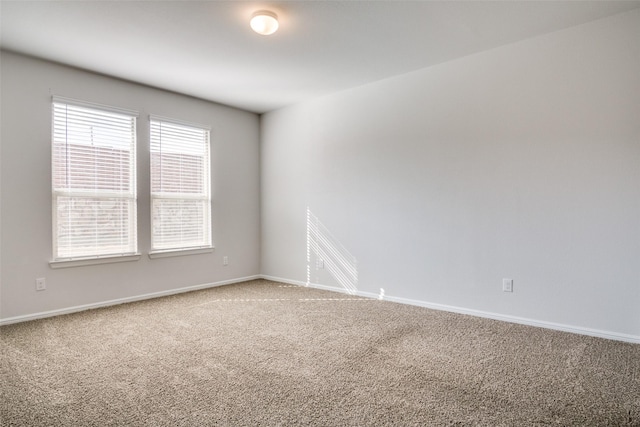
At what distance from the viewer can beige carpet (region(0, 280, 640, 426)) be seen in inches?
72.3

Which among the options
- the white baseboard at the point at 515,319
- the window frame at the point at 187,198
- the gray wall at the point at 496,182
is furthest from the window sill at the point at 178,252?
the white baseboard at the point at 515,319

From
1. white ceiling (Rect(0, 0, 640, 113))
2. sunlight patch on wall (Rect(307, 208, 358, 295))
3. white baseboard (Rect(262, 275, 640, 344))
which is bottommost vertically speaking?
white baseboard (Rect(262, 275, 640, 344))

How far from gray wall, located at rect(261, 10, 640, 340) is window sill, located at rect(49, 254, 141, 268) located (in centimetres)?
217

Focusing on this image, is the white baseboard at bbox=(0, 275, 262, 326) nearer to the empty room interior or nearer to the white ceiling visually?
the empty room interior

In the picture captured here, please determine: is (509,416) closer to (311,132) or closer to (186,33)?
(186,33)

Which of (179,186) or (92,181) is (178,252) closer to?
(179,186)

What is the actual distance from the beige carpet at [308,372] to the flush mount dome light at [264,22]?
240 centimetres

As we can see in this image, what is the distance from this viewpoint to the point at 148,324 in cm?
331

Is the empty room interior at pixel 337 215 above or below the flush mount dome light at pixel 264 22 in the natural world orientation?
below

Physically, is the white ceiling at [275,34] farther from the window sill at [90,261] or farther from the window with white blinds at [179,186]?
the window sill at [90,261]

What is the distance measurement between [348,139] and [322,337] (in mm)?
2491

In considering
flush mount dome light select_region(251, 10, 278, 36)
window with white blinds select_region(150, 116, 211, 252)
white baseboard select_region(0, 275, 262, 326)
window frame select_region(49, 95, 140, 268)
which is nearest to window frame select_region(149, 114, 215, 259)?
window with white blinds select_region(150, 116, 211, 252)

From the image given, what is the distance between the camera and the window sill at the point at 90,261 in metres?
3.59

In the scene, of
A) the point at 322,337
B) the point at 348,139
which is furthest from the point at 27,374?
the point at 348,139
